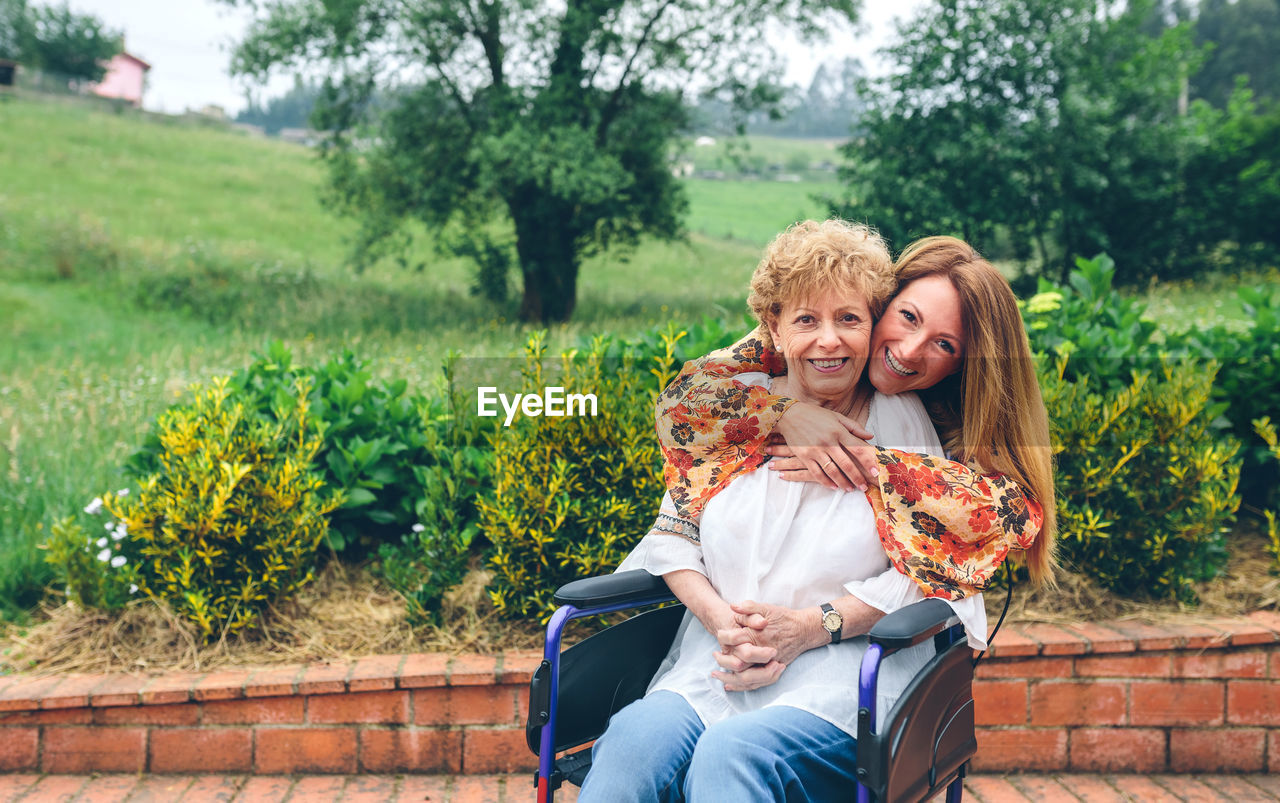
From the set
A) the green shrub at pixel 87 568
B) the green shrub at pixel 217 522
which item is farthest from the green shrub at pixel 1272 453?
the green shrub at pixel 87 568

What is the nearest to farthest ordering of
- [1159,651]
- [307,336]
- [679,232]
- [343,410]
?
[1159,651], [343,410], [307,336], [679,232]

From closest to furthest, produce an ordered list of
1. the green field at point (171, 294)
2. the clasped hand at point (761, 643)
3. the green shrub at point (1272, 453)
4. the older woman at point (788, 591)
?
1. the older woman at point (788, 591)
2. the clasped hand at point (761, 643)
3. the green shrub at point (1272, 453)
4. the green field at point (171, 294)

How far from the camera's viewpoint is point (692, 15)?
1295cm

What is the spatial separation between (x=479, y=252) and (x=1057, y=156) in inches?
393

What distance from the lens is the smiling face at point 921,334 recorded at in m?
1.90

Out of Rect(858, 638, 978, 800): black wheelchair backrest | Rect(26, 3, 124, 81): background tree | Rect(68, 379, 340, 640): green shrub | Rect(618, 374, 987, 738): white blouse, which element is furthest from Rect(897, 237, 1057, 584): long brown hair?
Rect(26, 3, 124, 81): background tree

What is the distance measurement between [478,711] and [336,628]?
0.58 meters

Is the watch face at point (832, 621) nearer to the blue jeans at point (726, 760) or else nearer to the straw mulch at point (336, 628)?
the blue jeans at point (726, 760)

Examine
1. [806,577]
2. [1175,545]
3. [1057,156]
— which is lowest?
[1175,545]

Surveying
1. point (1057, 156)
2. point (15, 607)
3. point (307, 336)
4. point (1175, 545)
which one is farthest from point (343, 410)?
point (1057, 156)

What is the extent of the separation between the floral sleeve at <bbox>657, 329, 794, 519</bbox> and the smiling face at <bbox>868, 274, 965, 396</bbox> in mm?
250

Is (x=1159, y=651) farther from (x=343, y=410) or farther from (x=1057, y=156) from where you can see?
(x=1057, y=156)

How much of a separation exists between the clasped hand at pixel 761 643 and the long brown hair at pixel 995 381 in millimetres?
536

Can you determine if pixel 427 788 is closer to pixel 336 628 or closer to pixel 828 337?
pixel 336 628
